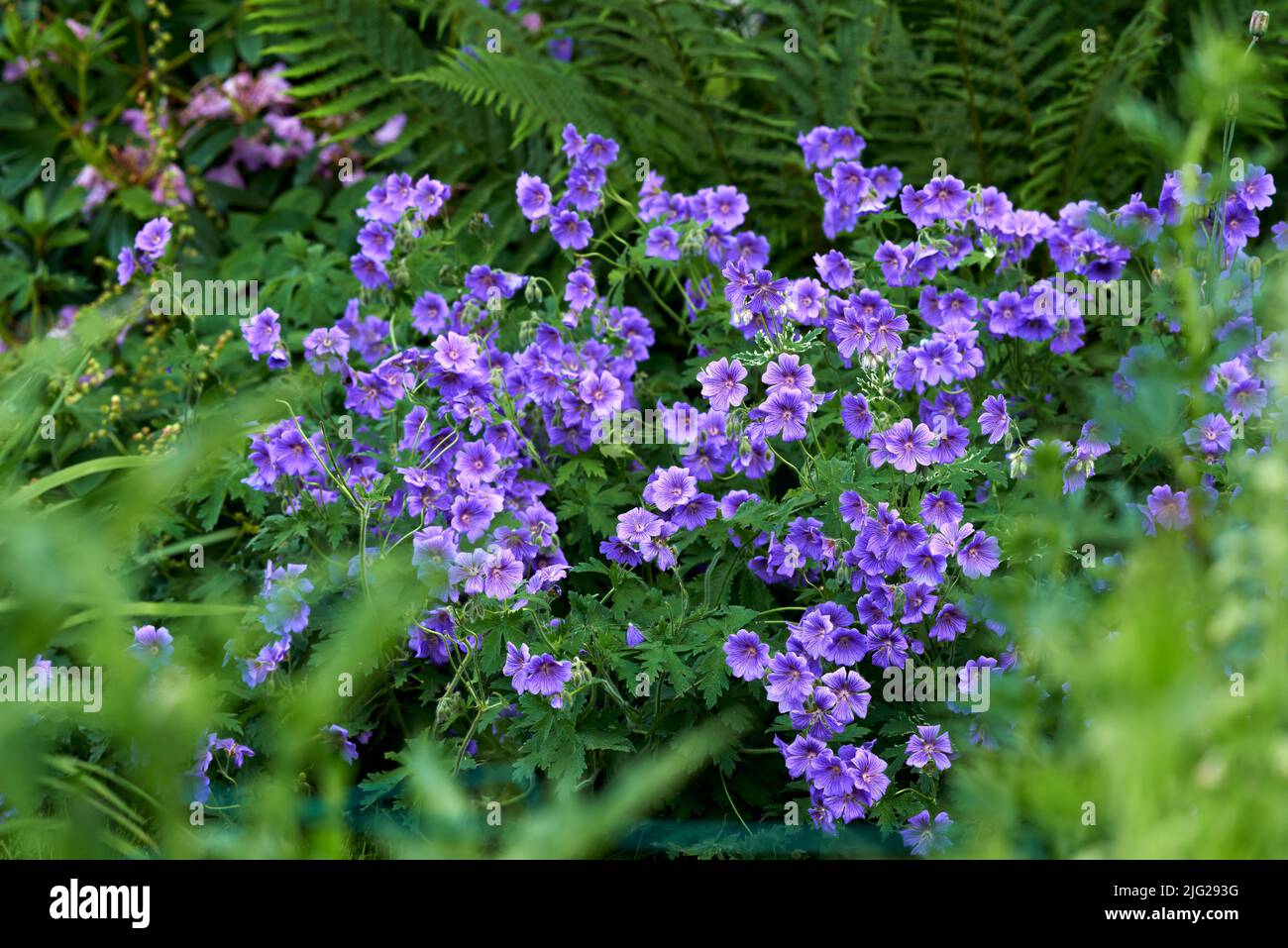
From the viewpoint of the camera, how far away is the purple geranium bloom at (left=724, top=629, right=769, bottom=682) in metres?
2.06

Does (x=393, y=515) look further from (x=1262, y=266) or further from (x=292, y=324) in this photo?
(x=1262, y=266)

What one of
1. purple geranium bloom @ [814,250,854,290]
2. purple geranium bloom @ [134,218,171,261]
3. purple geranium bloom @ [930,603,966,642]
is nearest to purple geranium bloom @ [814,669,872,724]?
purple geranium bloom @ [930,603,966,642]

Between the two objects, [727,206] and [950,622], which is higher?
[727,206]

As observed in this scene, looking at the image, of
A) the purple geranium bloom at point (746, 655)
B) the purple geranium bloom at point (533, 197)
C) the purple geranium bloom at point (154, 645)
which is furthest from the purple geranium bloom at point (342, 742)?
the purple geranium bloom at point (533, 197)

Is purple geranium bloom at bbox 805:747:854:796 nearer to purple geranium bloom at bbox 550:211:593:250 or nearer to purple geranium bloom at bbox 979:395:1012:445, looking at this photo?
purple geranium bloom at bbox 979:395:1012:445

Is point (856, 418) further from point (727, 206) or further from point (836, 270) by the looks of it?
point (727, 206)

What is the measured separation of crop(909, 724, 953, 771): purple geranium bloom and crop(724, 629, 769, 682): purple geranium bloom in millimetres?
252

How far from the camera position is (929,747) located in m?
2.06

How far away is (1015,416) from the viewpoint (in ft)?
8.55

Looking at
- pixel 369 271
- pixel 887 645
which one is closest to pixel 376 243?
pixel 369 271

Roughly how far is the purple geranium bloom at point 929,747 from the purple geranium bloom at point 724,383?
604 millimetres

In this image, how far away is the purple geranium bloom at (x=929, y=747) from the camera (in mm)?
2047

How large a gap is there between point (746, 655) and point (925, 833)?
14.7 inches

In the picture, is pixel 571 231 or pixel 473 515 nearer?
pixel 473 515
